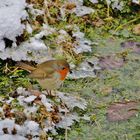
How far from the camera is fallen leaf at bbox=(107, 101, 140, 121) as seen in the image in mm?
5125

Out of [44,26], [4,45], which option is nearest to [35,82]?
[4,45]

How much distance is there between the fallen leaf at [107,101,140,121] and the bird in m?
0.53

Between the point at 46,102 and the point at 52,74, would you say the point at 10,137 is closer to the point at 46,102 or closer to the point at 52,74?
the point at 46,102

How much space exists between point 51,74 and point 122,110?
0.72 metres

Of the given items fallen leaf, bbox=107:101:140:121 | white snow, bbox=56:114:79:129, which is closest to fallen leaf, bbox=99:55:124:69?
fallen leaf, bbox=107:101:140:121

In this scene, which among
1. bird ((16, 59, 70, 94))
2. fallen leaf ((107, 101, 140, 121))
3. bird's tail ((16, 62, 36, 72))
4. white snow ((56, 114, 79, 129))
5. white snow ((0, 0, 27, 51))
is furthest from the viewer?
white snow ((0, 0, 27, 51))

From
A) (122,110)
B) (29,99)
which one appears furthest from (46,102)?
(122,110)

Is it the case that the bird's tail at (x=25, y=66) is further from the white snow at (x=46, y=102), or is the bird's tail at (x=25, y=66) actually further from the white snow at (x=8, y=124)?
the white snow at (x=8, y=124)

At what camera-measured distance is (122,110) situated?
520 cm

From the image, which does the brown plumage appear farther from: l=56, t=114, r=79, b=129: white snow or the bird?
l=56, t=114, r=79, b=129: white snow

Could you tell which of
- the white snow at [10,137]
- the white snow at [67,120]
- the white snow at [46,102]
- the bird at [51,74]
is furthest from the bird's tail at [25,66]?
the white snow at [10,137]

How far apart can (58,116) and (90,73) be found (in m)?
0.89

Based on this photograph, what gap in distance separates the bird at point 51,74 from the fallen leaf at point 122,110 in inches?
20.7

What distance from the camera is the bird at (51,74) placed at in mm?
5023
